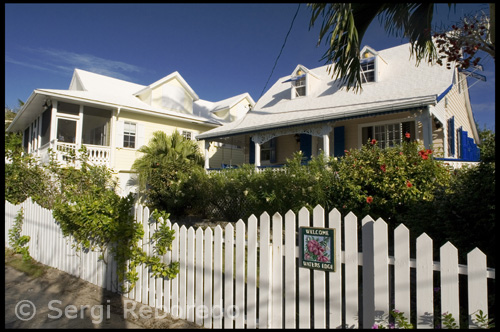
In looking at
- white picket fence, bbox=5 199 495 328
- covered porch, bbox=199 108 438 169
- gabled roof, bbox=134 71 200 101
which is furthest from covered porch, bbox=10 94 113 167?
white picket fence, bbox=5 199 495 328

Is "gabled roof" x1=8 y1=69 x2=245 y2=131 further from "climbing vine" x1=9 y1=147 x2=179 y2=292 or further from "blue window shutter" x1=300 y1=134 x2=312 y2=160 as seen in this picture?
"climbing vine" x1=9 y1=147 x2=179 y2=292

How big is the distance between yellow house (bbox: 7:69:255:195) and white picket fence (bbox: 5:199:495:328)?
1098 centimetres

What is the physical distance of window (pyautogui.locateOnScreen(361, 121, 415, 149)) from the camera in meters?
11.7

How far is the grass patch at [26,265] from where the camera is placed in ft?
19.4

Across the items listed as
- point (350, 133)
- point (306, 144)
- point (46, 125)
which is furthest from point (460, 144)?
point (46, 125)

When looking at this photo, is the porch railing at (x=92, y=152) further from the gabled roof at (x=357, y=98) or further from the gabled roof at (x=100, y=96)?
the gabled roof at (x=357, y=98)

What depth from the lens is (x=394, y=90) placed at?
11633 mm

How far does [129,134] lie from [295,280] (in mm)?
14689

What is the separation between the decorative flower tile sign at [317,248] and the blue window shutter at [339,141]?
10.4 m

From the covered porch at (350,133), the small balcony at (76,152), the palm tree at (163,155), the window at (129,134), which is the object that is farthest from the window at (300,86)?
the small balcony at (76,152)

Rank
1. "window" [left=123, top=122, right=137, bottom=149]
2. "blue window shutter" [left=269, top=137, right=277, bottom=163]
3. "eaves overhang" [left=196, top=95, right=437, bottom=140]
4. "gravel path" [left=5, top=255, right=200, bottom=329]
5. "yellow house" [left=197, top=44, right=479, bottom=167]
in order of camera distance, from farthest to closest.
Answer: "blue window shutter" [left=269, top=137, right=277, bottom=163] → "window" [left=123, top=122, right=137, bottom=149] → "yellow house" [left=197, top=44, right=479, bottom=167] → "eaves overhang" [left=196, top=95, right=437, bottom=140] → "gravel path" [left=5, top=255, right=200, bottom=329]

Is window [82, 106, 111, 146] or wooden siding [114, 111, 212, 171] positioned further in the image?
window [82, 106, 111, 146]

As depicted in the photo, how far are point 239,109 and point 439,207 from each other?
19.4m

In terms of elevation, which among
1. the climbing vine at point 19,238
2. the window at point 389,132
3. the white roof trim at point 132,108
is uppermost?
the white roof trim at point 132,108
